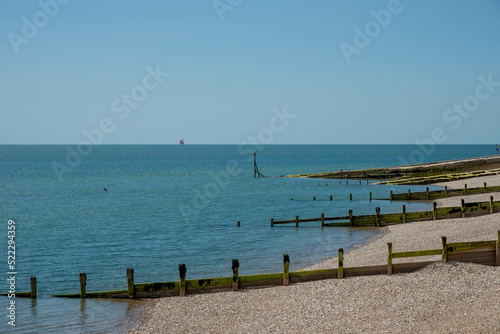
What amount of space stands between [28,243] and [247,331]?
3171 centimetres

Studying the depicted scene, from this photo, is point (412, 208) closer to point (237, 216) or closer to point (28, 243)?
point (237, 216)

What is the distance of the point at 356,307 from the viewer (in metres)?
19.0

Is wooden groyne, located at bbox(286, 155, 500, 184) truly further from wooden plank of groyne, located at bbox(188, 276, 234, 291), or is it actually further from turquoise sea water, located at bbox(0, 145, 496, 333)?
wooden plank of groyne, located at bbox(188, 276, 234, 291)

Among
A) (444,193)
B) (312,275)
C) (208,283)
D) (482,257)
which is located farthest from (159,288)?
(444,193)

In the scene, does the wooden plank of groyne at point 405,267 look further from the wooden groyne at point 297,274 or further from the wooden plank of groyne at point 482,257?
the wooden plank of groyne at point 482,257

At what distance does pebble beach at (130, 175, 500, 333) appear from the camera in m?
17.2

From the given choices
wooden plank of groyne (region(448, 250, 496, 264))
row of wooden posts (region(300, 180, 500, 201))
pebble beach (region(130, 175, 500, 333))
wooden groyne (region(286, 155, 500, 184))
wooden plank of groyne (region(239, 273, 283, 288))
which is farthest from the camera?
wooden groyne (region(286, 155, 500, 184))

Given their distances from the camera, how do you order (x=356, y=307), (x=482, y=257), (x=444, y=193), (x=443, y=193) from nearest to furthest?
(x=356, y=307) → (x=482, y=257) → (x=444, y=193) → (x=443, y=193)

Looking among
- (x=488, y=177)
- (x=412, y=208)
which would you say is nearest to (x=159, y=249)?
(x=412, y=208)

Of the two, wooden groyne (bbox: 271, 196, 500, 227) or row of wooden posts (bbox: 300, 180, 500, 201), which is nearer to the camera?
wooden groyne (bbox: 271, 196, 500, 227)

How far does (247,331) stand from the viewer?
17.9 m

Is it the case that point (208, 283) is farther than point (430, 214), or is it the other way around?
point (430, 214)

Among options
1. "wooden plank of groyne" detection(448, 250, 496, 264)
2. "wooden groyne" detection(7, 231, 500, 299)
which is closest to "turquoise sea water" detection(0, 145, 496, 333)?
"wooden groyne" detection(7, 231, 500, 299)

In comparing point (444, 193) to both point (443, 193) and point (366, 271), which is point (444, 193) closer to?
point (443, 193)
